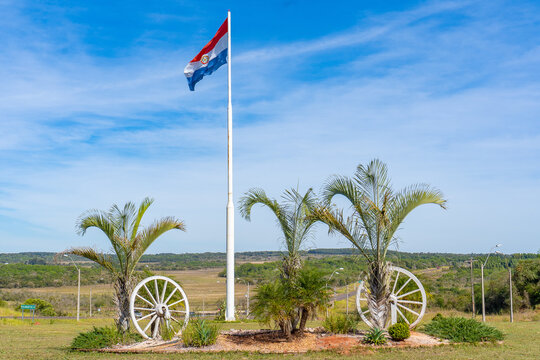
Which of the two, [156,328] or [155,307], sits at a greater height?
[155,307]

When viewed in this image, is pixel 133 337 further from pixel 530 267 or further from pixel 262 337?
pixel 530 267

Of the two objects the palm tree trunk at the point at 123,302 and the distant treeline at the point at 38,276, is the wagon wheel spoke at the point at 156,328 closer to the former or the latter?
the palm tree trunk at the point at 123,302

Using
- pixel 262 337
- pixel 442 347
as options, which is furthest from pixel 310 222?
pixel 442 347

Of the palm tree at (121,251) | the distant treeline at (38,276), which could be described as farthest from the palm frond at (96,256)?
the distant treeline at (38,276)

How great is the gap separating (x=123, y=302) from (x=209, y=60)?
1295 cm

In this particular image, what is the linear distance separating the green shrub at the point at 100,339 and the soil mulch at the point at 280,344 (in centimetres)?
45

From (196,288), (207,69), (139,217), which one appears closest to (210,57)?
(207,69)

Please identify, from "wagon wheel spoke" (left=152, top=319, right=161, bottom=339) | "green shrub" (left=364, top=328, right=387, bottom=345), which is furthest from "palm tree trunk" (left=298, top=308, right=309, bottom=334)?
"wagon wheel spoke" (left=152, top=319, right=161, bottom=339)

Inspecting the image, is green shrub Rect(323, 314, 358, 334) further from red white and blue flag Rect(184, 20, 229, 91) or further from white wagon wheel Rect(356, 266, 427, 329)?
red white and blue flag Rect(184, 20, 229, 91)

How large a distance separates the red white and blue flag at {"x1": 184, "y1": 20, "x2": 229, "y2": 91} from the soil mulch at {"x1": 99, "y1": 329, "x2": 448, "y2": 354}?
529 inches

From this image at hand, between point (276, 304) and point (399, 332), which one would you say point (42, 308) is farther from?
point (399, 332)

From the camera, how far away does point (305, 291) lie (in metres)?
15.8

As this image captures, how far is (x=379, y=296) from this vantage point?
17.2 metres

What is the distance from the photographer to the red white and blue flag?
2620 cm
